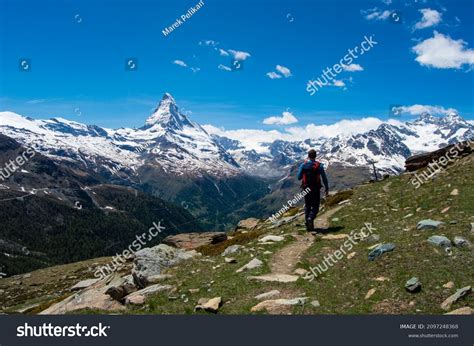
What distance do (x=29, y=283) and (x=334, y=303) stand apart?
145230mm

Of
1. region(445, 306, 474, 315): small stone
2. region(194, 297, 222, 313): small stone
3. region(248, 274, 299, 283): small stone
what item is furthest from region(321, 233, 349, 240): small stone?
region(445, 306, 474, 315): small stone

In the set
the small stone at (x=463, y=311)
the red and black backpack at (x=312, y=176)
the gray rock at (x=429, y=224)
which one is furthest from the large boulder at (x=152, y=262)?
the small stone at (x=463, y=311)

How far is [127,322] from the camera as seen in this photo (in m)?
16.5

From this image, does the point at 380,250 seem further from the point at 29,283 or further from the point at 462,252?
the point at 29,283

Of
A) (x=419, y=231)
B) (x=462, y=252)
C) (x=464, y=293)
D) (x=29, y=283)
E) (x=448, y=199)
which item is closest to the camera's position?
(x=464, y=293)

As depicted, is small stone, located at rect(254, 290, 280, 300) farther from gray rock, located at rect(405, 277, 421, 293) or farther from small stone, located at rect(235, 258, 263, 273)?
gray rock, located at rect(405, 277, 421, 293)

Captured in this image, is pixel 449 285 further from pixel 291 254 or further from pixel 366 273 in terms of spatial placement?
pixel 291 254

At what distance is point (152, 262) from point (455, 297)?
16.7 m

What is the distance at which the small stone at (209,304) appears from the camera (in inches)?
728

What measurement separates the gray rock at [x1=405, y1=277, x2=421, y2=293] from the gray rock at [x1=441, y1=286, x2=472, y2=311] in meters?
1.20

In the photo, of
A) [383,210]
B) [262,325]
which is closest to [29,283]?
[383,210]

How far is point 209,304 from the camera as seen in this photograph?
18.7 meters

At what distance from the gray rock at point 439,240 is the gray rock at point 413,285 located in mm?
3993

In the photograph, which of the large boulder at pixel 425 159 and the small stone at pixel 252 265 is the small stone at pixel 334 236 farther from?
the large boulder at pixel 425 159
